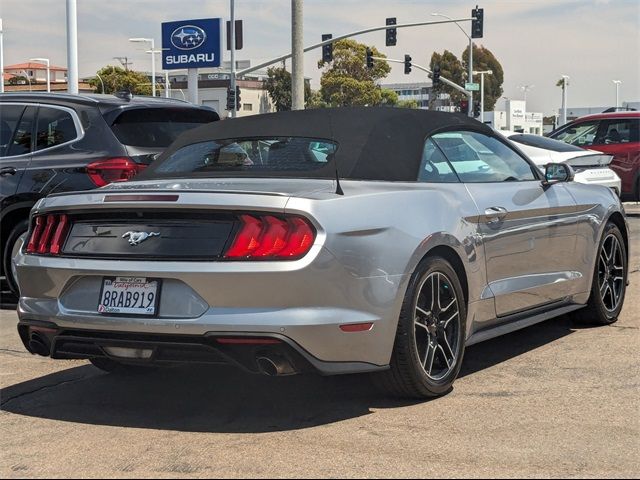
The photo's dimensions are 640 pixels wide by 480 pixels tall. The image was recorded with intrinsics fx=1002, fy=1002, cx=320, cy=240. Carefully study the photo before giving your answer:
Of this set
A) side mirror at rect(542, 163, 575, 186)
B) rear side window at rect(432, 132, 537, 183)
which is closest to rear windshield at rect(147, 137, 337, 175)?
rear side window at rect(432, 132, 537, 183)

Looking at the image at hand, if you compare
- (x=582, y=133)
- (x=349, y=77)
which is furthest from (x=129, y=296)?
(x=349, y=77)

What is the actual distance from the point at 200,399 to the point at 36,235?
1.17 meters

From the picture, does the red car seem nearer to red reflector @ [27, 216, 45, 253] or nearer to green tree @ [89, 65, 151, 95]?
red reflector @ [27, 216, 45, 253]

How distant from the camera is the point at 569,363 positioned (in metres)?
5.81

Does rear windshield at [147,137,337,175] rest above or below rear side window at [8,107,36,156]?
below

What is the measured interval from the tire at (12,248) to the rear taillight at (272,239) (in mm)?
4479

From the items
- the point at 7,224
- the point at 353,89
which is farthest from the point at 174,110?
the point at 353,89

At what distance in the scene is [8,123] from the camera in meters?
8.72

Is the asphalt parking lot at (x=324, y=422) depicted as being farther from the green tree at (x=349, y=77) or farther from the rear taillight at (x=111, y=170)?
the green tree at (x=349, y=77)

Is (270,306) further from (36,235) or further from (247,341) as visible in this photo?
(36,235)

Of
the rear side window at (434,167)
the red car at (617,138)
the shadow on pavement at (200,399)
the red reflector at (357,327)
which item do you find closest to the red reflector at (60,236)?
the shadow on pavement at (200,399)

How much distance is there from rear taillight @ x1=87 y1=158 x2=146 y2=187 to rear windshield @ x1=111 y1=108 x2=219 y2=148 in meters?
0.22

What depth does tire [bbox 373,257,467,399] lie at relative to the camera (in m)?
4.71

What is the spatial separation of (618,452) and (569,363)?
1.74m
